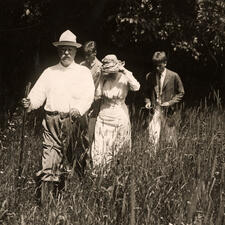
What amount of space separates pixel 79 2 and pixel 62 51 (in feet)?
24.3

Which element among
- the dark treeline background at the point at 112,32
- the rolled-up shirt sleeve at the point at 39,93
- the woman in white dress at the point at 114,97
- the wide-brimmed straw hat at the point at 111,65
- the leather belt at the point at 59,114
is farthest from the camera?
the dark treeline background at the point at 112,32

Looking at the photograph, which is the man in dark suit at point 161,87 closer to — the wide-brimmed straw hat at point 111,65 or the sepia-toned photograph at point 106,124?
the sepia-toned photograph at point 106,124

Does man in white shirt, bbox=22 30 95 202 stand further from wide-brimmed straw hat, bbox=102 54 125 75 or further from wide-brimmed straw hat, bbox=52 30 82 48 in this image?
wide-brimmed straw hat, bbox=102 54 125 75

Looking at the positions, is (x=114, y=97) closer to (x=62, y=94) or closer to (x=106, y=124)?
(x=106, y=124)

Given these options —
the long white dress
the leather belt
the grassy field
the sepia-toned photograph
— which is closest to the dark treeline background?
the sepia-toned photograph

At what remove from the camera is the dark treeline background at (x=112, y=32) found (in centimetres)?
1148

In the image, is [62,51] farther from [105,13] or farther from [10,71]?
[10,71]

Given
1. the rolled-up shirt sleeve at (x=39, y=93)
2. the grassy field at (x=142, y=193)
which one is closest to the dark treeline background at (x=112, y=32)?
the rolled-up shirt sleeve at (x=39, y=93)

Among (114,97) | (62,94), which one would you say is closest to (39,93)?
(62,94)

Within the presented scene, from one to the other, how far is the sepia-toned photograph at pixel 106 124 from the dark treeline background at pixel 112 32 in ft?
0.11

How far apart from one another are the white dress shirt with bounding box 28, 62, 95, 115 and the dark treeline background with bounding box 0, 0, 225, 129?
10.8ft

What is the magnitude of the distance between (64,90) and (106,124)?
4.82 feet

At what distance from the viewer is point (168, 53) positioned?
15750mm

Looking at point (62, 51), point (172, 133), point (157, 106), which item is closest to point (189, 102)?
point (157, 106)
